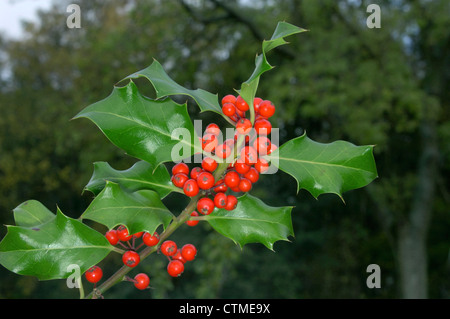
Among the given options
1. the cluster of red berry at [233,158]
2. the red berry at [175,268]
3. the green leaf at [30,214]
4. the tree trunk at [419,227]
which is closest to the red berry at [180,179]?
the cluster of red berry at [233,158]

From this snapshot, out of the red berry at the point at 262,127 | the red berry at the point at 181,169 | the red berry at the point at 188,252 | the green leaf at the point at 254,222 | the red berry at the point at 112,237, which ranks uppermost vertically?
the red berry at the point at 262,127

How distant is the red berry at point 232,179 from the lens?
2.57ft

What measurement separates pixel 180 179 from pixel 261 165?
17 centimetres

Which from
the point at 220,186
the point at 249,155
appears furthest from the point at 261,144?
the point at 220,186

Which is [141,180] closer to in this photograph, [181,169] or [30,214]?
[181,169]

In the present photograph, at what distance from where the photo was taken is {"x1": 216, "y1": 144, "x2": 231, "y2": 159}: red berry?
75 centimetres

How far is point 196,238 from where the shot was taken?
26.9 ft

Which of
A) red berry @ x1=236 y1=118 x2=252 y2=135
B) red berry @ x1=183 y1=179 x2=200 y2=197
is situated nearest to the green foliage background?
red berry @ x1=183 y1=179 x2=200 y2=197

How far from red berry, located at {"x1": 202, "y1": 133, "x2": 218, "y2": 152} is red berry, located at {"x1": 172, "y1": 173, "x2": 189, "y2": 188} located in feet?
0.27

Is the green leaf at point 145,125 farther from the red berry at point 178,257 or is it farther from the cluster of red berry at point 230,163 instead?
the red berry at point 178,257

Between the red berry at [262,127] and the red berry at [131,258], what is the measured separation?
0.34 metres

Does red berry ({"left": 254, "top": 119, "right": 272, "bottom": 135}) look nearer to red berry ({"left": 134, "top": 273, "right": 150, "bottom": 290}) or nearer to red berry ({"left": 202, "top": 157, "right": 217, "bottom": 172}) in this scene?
red berry ({"left": 202, "top": 157, "right": 217, "bottom": 172})

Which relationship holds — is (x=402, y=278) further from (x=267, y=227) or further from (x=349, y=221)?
(x=267, y=227)

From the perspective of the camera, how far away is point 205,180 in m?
0.78
